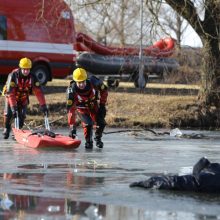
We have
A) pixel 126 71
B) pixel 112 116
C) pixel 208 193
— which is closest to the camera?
pixel 208 193

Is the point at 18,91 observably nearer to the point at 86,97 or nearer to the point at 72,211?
the point at 86,97

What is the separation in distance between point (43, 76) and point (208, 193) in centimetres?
1963

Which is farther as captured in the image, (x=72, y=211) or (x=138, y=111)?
(x=138, y=111)

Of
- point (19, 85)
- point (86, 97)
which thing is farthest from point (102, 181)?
point (19, 85)

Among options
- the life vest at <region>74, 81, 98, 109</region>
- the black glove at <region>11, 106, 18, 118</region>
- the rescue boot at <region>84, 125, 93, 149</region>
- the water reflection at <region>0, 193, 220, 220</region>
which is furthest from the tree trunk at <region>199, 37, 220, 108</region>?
the water reflection at <region>0, 193, 220, 220</region>

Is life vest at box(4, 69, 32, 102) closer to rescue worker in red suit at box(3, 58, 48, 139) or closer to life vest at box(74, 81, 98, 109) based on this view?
rescue worker in red suit at box(3, 58, 48, 139)

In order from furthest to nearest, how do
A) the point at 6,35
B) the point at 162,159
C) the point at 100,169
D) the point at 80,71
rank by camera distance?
the point at 6,35 → the point at 80,71 → the point at 162,159 → the point at 100,169

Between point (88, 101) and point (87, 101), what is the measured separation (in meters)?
0.03

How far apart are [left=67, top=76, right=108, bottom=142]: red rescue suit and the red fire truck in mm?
10515

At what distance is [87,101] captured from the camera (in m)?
17.1

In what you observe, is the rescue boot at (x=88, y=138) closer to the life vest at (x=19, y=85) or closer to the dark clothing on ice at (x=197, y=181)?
the life vest at (x=19, y=85)

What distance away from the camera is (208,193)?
1108 cm

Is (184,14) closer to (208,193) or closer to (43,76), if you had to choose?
(43,76)

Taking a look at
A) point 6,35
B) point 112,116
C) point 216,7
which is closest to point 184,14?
point 216,7
